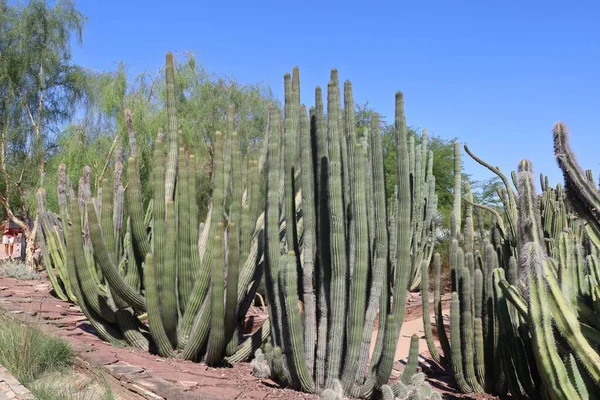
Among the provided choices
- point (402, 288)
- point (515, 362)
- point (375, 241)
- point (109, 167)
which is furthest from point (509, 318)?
point (109, 167)

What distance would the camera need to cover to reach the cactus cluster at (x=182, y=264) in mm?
5117

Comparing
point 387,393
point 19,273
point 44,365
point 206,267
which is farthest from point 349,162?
point 19,273

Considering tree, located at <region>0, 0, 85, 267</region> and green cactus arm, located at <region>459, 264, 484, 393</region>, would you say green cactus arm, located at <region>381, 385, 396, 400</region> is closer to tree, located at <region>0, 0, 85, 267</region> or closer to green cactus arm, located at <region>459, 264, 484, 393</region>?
green cactus arm, located at <region>459, 264, 484, 393</region>

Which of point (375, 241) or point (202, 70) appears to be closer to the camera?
point (375, 241)

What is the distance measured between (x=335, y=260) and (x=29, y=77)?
576 inches

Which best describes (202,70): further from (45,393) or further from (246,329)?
(45,393)

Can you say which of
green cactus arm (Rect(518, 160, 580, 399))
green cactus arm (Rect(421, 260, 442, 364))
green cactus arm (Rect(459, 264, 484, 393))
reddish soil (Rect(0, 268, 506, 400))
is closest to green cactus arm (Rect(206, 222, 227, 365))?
reddish soil (Rect(0, 268, 506, 400))

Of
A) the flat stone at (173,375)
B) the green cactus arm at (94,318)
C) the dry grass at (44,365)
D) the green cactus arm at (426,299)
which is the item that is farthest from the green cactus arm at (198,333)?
the green cactus arm at (426,299)

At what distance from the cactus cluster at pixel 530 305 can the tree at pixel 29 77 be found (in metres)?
12.6

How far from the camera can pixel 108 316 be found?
570cm

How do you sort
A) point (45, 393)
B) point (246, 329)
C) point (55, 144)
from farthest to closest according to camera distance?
point (55, 144) < point (246, 329) < point (45, 393)

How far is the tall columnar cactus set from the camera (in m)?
4.47

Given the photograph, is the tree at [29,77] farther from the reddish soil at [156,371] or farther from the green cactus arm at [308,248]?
the green cactus arm at [308,248]

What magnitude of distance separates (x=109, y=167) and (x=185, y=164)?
1166 cm
